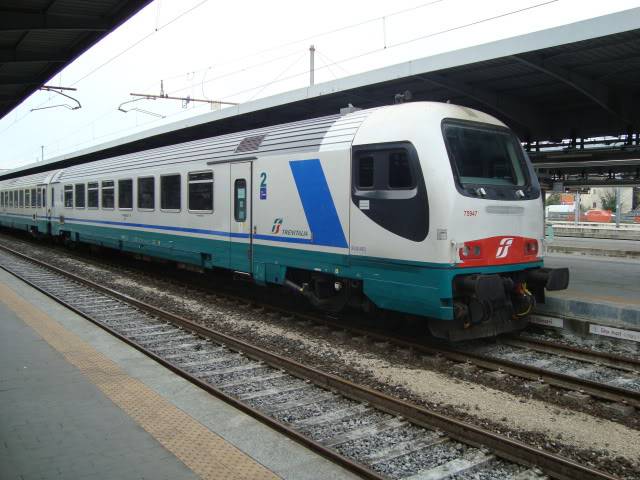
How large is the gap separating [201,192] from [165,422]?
23.5 feet

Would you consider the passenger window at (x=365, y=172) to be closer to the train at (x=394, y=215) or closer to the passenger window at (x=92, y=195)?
the train at (x=394, y=215)

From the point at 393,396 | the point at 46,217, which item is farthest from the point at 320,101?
the point at 46,217

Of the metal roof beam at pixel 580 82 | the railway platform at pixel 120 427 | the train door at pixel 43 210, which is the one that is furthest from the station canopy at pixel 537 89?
the train door at pixel 43 210

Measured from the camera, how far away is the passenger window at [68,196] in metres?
18.8

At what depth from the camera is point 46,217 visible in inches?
848

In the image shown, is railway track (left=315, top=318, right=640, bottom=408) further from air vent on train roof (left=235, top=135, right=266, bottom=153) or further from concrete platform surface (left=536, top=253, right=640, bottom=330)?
air vent on train roof (left=235, top=135, right=266, bottom=153)

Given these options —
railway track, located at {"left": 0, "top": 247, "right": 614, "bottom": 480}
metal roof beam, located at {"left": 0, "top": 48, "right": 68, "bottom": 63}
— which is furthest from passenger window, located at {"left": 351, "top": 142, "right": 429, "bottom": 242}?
metal roof beam, located at {"left": 0, "top": 48, "right": 68, "bottom": 63}

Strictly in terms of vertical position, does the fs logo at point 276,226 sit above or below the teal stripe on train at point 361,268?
above

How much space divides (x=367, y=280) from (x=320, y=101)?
5.69 m

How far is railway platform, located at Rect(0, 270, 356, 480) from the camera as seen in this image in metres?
3.62

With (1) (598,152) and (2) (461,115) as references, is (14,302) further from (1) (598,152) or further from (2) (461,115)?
(1) (598,152)

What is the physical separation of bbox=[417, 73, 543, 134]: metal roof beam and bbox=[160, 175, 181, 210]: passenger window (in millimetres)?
5712

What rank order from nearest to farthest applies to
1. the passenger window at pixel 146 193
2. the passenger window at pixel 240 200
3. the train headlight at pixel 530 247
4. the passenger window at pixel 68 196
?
1. the train headlight at pixel 530 247
2. the passenger window at pixel 240 200
3. the passenger window at pixel 146 193
4. the passenger window at pixel 68 196

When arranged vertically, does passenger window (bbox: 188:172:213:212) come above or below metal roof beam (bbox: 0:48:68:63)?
below
